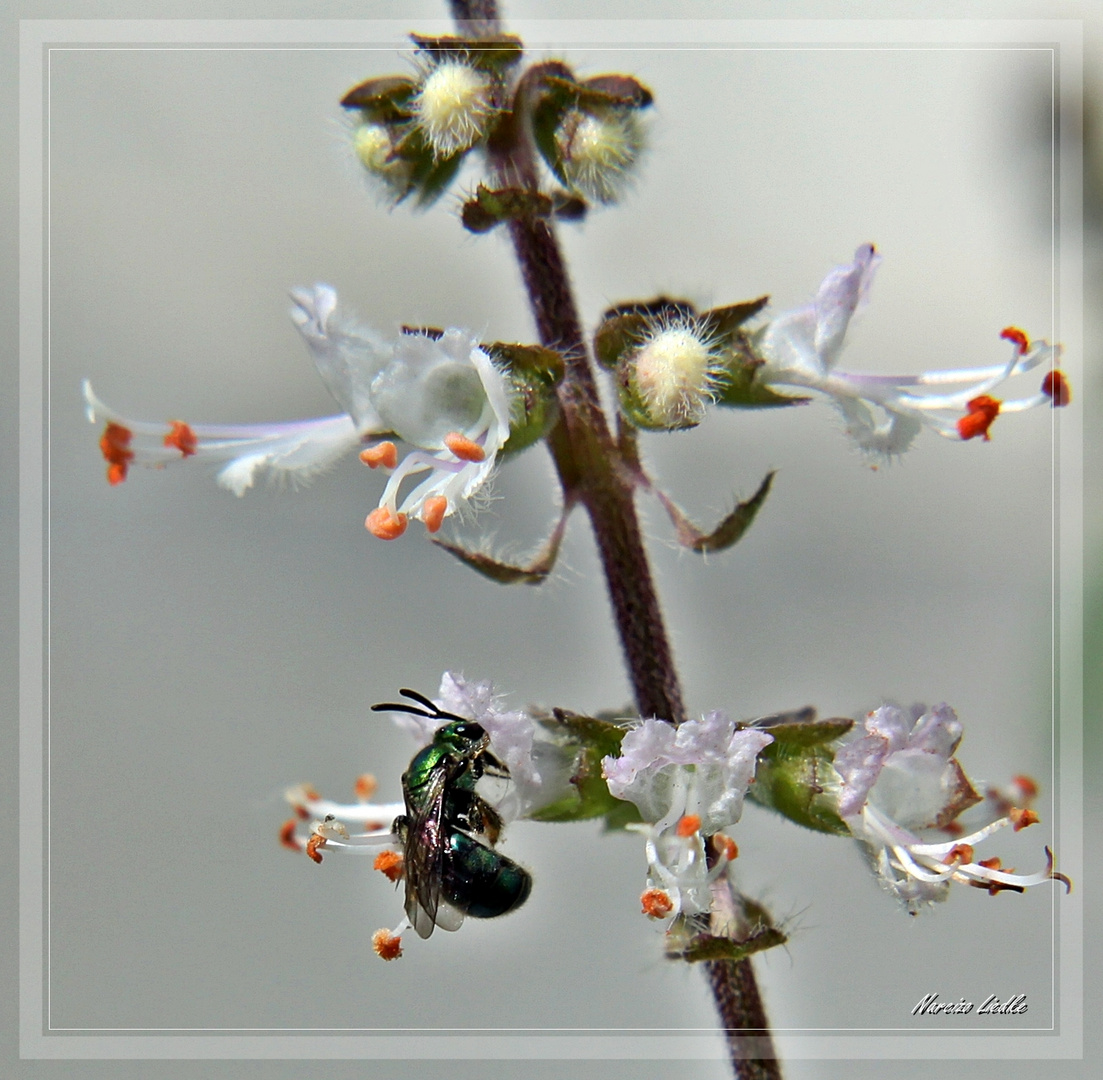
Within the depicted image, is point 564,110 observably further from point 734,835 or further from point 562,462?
point 734,835

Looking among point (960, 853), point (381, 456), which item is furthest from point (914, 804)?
point (381, 456)

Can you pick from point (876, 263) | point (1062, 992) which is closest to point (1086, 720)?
point (1062, 992)

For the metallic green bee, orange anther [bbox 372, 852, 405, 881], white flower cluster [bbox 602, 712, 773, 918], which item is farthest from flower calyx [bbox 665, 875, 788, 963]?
orange anther [bbox 372, 852, 405, 881]

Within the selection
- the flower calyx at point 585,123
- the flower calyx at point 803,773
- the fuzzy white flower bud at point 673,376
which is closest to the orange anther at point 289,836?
the flower calyx at point 803,773

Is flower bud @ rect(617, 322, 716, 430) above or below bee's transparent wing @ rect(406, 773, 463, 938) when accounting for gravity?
above

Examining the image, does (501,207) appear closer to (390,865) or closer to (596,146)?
(596,146)

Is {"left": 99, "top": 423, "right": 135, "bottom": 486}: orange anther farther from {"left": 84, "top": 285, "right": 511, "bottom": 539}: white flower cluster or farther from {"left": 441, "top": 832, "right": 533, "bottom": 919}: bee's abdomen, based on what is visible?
{"left": 441, "top": 832, "right": 533, "bottom": 919}: bee's abdomen
